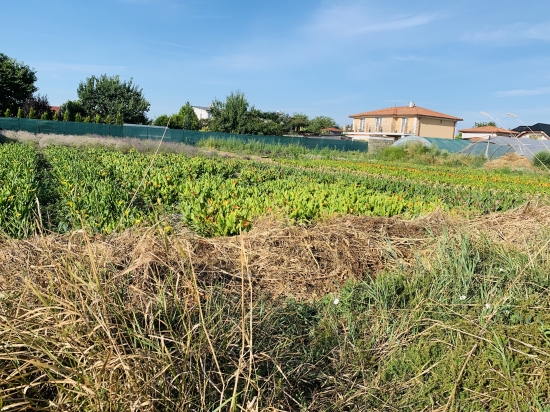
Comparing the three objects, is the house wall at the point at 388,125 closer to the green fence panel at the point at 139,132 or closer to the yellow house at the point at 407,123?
the yellow house at the point at 407,123

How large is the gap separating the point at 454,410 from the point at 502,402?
283mm

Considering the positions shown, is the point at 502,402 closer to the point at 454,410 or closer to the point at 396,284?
the point at 454,410

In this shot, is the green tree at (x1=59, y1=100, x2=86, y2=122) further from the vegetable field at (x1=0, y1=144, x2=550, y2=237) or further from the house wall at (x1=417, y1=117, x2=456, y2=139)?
the house wall at (x1=417, y1=117, x2=456, y2=139)

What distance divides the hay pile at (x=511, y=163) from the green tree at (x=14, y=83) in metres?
42.6

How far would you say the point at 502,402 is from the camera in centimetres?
231

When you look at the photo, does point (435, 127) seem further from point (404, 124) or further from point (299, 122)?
point (299, 122)

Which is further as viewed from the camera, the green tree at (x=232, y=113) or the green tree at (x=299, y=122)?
the green tree at (x=299, y=122)

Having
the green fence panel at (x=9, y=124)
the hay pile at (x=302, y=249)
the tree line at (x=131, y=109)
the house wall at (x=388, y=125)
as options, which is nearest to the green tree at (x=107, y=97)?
the tree line at (x=131, y=109)

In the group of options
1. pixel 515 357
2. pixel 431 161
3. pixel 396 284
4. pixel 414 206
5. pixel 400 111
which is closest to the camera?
pixel 515 357

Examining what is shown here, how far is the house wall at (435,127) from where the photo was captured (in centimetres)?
5484

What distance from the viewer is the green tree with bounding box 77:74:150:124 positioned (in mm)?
49812

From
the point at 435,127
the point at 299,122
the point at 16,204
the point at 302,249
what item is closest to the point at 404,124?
the point at 435,127

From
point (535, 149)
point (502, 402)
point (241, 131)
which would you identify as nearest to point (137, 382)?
point (502, 402)

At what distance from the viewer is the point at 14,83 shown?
40.0 m
